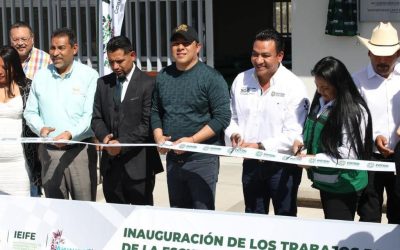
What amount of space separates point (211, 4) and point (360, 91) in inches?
197

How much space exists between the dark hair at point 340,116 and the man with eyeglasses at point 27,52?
272 cm

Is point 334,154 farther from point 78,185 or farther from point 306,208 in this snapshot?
point 306,208

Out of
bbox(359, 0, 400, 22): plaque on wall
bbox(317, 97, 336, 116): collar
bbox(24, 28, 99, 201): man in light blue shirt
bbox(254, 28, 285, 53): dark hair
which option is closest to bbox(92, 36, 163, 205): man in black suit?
bbox(24, 28, 99, 201): man in light blue shirt

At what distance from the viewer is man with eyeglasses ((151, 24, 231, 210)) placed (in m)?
4.77

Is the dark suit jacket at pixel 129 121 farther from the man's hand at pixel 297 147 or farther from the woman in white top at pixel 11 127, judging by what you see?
the man's hand at pixel 297 147

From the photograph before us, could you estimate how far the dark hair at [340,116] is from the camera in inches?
168

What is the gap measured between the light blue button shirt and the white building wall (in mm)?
4098

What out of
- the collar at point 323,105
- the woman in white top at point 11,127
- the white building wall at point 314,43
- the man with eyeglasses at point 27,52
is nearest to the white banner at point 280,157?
the collar at point 323,105

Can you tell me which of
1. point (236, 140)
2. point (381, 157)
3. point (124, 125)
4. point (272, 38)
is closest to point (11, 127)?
point (124, 125)

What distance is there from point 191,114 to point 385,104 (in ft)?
4.21

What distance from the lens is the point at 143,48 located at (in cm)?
1002

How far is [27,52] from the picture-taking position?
6.08 metres

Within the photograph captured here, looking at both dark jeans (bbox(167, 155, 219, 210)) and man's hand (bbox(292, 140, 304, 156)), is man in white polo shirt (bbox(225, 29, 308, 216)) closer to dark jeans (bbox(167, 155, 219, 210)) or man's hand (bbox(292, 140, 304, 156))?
man's hand (bbox(292, 140, 304, 156))

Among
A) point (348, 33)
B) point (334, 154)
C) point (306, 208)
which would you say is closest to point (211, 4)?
point (348, 33)
